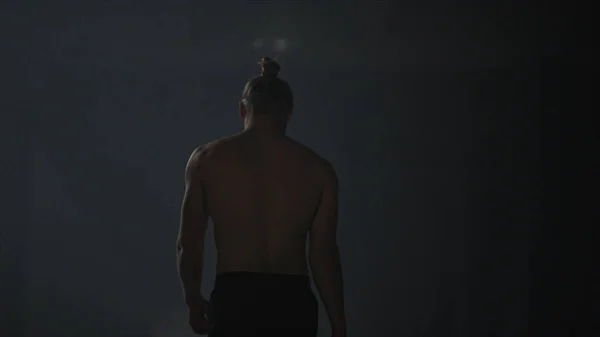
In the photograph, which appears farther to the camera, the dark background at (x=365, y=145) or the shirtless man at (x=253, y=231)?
the dark background at (x=365, y=145)

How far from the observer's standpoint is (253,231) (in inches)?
68.2

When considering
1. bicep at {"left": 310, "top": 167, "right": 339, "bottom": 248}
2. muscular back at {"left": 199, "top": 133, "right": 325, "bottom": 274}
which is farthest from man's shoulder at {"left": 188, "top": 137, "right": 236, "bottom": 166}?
bicep at {"left": 310, "top": 167, "right": 339, "bottom": 248}

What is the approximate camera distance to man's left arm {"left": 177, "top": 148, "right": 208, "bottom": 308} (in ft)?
5.66

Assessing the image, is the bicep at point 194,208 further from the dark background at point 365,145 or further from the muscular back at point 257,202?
the dark background at point 365,145

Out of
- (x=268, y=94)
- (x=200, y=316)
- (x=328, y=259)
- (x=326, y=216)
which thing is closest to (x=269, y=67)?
(x=268, y=94)

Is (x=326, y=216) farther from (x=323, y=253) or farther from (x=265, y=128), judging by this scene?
(x=265, y=128)

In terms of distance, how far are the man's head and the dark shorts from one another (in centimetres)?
39

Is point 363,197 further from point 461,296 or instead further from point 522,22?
point 522,22

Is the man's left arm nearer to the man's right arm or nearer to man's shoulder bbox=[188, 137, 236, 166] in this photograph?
man's shoulder bbox=[188, 137, 236, 166]

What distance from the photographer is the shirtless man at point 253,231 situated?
5.55 feet

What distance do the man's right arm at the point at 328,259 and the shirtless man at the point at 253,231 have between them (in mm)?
26

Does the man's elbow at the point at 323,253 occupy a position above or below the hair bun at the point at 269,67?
below

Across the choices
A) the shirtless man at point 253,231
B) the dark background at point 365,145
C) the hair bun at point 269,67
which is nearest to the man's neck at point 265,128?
the shirtless man at point 253,231

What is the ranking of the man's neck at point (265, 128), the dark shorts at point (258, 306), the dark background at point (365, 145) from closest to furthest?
the dark shorts at point (258, 306), the man's neck at point (265, 128), the dark background at point (365, 145)
